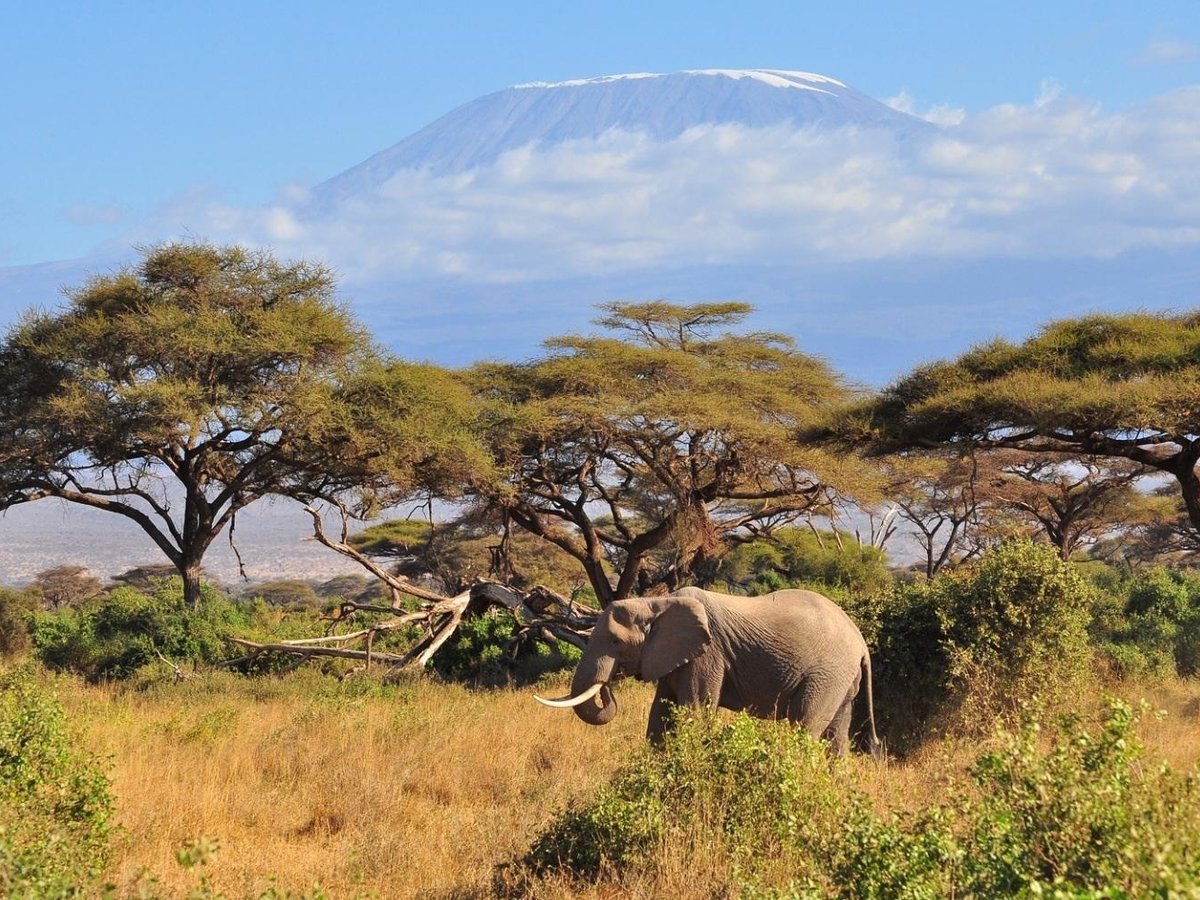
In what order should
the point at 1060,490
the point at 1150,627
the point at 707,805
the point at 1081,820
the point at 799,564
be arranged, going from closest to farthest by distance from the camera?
the point at 1081,820 < the point at 707,805 < the point at 1150,627 < the point at 1060,490 < the point at 799,564

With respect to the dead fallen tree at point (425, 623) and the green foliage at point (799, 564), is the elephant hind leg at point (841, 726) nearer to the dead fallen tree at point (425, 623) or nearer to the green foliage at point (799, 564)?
the dead fallen tree at point (425, 623)

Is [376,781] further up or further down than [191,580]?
further up

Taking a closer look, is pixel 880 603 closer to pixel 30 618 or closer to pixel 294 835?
pixel 294 835

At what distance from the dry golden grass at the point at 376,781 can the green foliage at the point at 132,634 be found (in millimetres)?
3687

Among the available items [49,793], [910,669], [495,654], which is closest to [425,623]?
[495,654]

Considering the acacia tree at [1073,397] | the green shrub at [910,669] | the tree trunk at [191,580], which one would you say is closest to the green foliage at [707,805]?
the green shrub at [910,669]

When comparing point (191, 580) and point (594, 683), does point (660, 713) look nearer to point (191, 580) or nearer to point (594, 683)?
point (594, 683)

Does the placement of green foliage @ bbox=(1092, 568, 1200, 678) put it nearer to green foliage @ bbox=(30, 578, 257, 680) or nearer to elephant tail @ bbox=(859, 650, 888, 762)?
elephant tail @ bbox=(859, 650, 888, 762)

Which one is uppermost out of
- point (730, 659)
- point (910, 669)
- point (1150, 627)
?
point (730, 659)

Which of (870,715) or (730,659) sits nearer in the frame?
(730,659)

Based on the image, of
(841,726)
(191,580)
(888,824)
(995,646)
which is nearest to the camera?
(888,824)

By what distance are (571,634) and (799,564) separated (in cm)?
1823

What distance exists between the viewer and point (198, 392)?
2150 centimetres

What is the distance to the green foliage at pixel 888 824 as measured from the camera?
455cm
